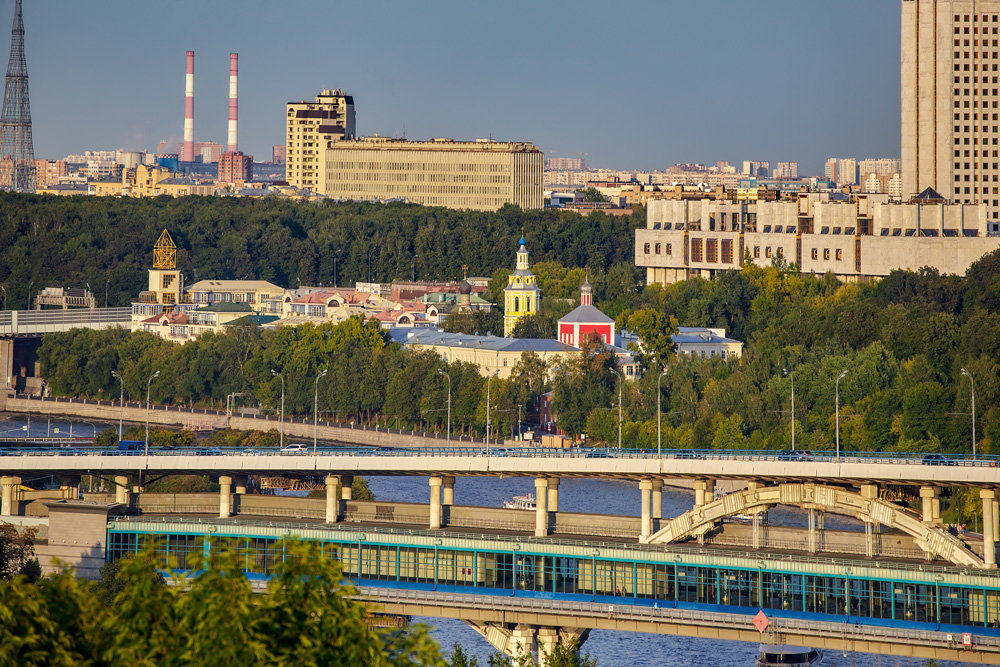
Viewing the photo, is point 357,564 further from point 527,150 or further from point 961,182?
point 527,150

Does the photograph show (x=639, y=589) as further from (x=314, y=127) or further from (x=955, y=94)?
(x=314, y=127)

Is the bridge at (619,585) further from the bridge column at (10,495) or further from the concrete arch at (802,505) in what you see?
the bridge column at (10,495)

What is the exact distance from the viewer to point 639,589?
38562 mm

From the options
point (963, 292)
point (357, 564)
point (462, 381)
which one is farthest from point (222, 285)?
point (357, 564)

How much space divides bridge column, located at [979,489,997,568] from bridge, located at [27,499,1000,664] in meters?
0.84

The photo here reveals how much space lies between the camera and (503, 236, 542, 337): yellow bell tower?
9638 cm

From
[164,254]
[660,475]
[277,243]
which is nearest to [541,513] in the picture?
[660,475]

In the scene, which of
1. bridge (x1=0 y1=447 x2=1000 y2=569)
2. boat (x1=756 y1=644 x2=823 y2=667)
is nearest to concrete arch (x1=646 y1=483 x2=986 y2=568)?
bridge (x1=0 y1=447 x2=1000 y2=569)

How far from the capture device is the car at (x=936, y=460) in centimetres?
4056

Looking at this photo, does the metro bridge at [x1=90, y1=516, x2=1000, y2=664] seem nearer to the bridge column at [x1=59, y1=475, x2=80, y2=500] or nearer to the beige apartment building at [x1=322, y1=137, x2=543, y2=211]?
the bridge column at [x1=59, y1=475, x2=80, y2=500]

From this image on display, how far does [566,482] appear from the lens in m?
66.6

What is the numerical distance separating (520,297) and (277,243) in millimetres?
→ 31353

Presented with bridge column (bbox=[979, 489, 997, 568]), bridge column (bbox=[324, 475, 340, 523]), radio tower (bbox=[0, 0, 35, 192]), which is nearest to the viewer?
bridge column (bbox=[979, 489, 997, 568])

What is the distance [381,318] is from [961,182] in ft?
106
